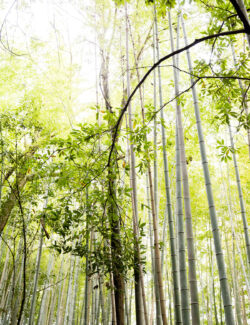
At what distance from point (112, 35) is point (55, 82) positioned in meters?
1.55

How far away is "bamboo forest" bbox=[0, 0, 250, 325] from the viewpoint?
76.8 inches

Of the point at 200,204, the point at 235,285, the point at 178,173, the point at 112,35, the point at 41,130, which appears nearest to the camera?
the point at 178,173

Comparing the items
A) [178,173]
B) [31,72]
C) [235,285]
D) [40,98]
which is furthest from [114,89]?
[235,285]

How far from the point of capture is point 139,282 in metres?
2.53

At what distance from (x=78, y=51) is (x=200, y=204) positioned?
4605mm

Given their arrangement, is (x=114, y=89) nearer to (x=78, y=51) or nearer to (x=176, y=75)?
(x=78, y=51)

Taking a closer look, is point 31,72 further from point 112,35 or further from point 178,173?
point 178,173

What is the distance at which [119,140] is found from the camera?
4262 mm

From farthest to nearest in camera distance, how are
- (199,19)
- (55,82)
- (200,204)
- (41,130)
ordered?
(200,204) → (41,130) → (55,82) → (199,19)

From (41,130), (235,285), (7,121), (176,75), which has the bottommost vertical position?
(235,285)

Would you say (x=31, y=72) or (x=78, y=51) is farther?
(x=31, y=72)

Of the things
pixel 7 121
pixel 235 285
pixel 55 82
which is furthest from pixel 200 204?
pixel 7 121

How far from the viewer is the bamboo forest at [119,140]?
1.95m

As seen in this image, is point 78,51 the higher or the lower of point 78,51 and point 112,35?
the higher
